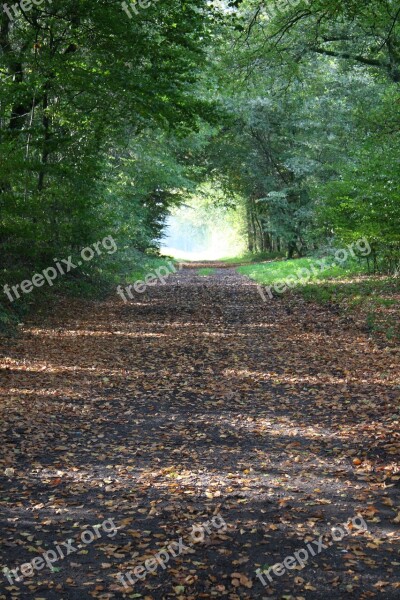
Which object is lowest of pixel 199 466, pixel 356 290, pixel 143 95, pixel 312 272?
pixel 199 466

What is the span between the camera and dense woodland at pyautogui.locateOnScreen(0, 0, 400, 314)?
12094mm

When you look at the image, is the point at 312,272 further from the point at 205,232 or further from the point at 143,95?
the point at 205,232

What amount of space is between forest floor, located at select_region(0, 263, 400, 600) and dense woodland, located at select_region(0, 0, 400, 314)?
354 cm

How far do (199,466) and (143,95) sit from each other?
7913 millimetres

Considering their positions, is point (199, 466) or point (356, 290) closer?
point (199, 466)

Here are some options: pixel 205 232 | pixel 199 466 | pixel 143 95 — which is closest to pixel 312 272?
pixel 143 95

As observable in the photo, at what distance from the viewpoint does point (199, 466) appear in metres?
6.35

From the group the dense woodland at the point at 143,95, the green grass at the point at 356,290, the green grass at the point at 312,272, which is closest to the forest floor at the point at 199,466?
the green grass at the point at 356,290

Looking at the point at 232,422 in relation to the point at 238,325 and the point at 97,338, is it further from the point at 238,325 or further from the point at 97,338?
the point at 238,325

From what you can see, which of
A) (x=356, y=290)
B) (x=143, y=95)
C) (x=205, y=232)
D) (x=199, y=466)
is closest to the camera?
(x=199, y=466)

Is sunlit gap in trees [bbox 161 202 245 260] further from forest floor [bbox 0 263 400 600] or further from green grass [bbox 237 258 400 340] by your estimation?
forest floor [bbox 0 263 400 600]

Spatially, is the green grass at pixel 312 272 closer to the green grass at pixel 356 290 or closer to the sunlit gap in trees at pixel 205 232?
the green grass at pixel 356 290

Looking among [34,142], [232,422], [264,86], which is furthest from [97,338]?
[264,86]

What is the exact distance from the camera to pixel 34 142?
44.5ft
